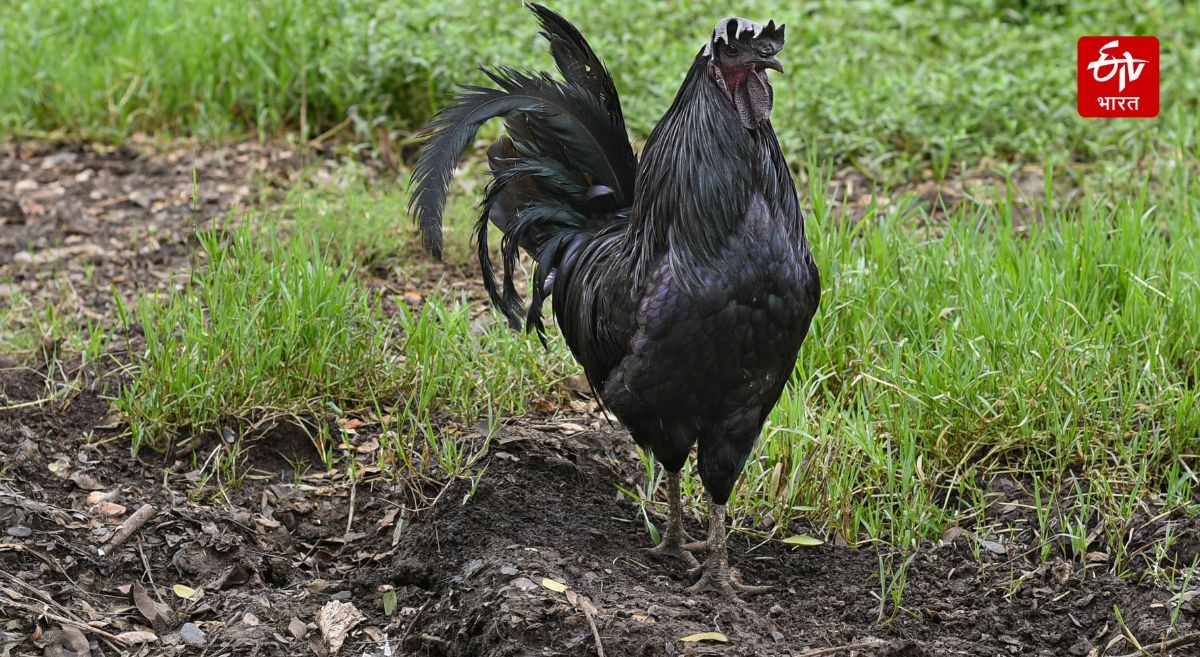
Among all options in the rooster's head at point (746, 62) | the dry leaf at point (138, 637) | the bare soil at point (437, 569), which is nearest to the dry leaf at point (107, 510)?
the bare soil at point (437, 569)

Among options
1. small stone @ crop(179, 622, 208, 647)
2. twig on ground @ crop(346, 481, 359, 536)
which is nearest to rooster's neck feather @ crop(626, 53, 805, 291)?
twig on ground @ crop(346, 481, 359, 536)

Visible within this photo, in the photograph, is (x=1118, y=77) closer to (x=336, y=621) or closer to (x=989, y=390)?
(x=989, y=390)

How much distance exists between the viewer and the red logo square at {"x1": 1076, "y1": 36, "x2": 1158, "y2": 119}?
6867 millimetres

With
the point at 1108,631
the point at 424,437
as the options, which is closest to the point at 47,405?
the point at 424,437

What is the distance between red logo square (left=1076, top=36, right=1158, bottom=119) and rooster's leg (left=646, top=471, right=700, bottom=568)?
4.03m

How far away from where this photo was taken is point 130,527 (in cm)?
398

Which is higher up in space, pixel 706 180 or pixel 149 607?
pixel 706 180

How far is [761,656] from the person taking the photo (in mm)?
3281

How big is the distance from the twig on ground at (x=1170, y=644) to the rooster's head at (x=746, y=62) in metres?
1.74

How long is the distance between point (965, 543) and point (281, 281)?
102 inches

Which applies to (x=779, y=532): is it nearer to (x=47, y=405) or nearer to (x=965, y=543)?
(x=965, y=543)

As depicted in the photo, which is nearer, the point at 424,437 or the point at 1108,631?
the point at 1108,631

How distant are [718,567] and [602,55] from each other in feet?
13.7

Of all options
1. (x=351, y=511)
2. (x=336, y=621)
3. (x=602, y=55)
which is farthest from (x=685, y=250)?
(x=602, y=55)
